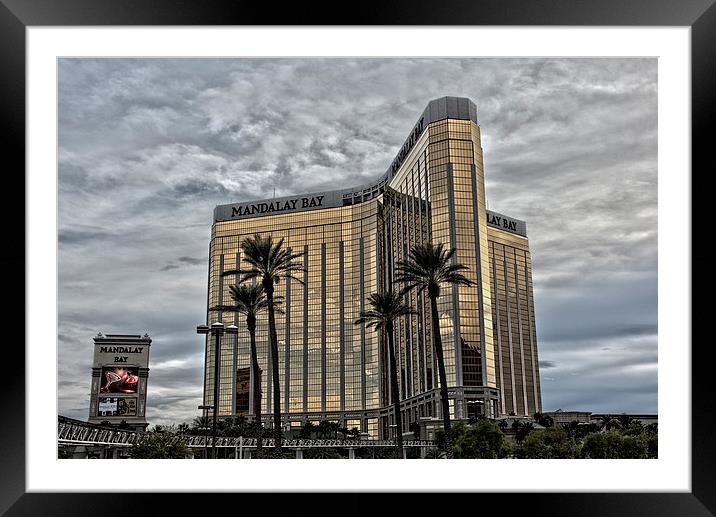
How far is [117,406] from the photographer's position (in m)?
93.9

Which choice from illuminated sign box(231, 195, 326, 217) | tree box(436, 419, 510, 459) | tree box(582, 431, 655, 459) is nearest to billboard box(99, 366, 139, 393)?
illuminated sign box(231, 195, 326, 217)

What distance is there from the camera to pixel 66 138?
269ft

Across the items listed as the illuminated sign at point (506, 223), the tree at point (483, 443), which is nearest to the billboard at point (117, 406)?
the illuminated sign at point (506, 223)

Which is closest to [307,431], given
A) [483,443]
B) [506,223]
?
[506,223]

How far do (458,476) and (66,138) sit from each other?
83536 mm

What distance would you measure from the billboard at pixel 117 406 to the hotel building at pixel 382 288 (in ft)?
48.7

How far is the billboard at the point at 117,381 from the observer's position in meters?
94.8

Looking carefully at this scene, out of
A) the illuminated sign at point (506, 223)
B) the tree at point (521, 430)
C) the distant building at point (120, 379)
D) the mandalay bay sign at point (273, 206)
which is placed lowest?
the tree at point (521, 430)

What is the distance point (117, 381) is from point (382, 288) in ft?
116
